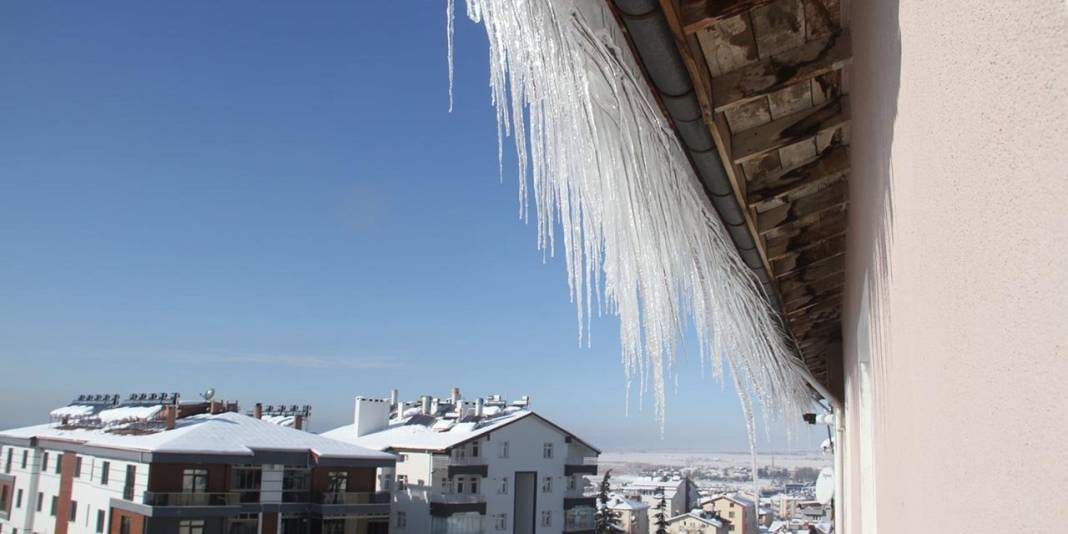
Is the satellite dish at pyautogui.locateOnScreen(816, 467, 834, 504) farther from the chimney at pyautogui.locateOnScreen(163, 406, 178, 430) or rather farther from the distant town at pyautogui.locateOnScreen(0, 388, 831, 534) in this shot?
the chimney at pyautogui.locateOnScreen(163, 406, 178, 430)

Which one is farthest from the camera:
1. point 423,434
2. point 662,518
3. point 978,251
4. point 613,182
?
point 662,518

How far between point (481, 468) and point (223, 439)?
9785 millimetres

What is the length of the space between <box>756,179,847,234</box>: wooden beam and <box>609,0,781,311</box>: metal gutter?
50cm

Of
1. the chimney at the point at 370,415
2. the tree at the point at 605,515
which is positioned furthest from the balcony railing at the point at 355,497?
the tree at the point at 605,515

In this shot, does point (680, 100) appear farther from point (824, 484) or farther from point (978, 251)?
point (824, 484)

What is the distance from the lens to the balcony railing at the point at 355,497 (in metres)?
25.5

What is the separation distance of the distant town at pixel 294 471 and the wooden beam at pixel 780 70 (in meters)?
20.6

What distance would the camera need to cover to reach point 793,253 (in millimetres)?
3301

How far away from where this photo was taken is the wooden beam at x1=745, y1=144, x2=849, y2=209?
7.90ft

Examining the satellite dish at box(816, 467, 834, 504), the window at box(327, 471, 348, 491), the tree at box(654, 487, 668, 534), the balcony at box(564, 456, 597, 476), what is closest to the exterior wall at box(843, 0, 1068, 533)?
the satellite dish at box(816, 467, 834, 504)

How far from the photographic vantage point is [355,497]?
26.0 metres

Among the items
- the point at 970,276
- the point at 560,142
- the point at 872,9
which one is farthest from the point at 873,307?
the point at 970,276

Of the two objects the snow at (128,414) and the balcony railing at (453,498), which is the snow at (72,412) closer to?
the snow at (128,414)

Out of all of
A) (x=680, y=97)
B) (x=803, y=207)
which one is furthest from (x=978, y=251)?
(x=803, y=207)
